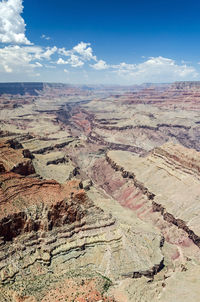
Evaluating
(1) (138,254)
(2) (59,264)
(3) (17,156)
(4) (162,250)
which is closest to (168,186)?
(4) (162,250)

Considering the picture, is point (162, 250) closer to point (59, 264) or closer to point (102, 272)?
point (102, 272)

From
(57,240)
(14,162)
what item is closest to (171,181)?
(14,162)

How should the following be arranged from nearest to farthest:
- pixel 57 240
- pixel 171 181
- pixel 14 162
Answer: pixel 57 240 → pixel 14 162 → pixel 171 181

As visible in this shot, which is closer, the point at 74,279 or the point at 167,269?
the point at 74,279

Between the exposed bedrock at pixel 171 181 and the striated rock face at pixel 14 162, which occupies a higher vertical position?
the striated rock face at pixel 14 162

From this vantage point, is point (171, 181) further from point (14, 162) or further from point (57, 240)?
point (57, 240)

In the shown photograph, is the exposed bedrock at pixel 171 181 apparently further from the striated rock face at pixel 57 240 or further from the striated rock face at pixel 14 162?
the striated rock face at pixel 14 162

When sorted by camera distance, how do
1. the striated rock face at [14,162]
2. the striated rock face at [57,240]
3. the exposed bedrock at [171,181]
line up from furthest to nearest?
the exposed bedrock at [171,181]
the striated rock face at [14,162]
the striated rock face at [57,240]

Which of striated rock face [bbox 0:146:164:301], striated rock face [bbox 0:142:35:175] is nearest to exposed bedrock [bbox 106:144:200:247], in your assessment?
striated rock face [bbox 0:146:164:301]

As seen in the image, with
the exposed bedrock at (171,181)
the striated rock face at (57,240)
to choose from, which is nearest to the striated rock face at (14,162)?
the striated rock face at (57,240)

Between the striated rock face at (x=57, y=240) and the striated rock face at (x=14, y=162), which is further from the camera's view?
the striated rock face at (x=14, y=162)

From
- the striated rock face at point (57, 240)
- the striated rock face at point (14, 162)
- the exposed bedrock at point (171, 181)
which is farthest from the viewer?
the exposed bedrock at point (171, 181)
